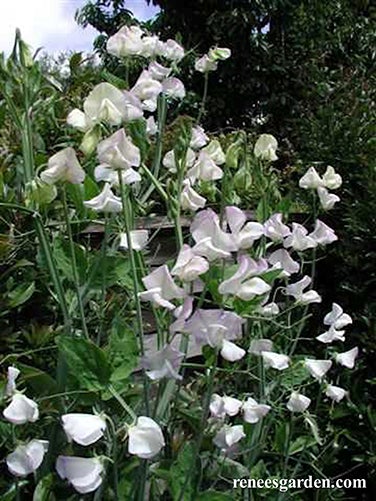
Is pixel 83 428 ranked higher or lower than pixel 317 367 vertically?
higher

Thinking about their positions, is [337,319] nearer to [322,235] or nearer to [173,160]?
[322,235]

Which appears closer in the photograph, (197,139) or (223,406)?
(223,406)

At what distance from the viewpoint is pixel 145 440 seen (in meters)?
0.89

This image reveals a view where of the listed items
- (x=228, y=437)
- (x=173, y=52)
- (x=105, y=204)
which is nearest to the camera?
(x=105, y=204)

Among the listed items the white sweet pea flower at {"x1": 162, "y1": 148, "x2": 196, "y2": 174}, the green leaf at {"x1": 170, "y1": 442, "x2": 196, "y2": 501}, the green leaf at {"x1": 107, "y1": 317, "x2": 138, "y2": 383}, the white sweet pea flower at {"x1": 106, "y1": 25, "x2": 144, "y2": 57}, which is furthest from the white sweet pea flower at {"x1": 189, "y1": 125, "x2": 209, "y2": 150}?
the green leaf at {"x1": 170, "y1": 442, "x2": 196, "y2": 501}

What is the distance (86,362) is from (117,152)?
287 millimetres

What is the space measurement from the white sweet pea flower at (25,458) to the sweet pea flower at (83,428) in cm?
8

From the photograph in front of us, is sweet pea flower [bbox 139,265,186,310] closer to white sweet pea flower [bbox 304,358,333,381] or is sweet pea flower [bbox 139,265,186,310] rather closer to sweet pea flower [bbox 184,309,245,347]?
sweet pea flower [bbox 184,309,245,347]

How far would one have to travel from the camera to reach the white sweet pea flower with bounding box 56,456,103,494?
882mm

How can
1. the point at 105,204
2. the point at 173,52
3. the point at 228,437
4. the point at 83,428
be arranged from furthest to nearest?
1. the point at 173,52
2. the point at 228,437
3. the point at 105,204
4. the point at 83,428

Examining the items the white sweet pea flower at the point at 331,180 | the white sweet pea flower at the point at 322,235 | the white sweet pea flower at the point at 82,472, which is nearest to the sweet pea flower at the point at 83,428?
the white sweet pea flower at the point at 82,472

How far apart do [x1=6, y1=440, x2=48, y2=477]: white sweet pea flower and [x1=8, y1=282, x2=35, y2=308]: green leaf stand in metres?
0.32

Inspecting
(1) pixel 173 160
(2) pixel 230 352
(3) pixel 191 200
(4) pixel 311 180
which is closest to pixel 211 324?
(2) pixel 230 352

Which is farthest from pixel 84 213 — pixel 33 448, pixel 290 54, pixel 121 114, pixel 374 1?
pixel 374 1
